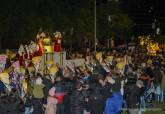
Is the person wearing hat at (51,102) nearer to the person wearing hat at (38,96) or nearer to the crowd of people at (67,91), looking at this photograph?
the crowd of people at (67,91)

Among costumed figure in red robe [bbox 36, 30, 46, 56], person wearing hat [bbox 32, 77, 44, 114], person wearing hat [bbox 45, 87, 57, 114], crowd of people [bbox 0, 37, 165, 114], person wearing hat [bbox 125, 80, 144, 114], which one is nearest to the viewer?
person wearing hat [bbox 45, 87, 57, 114]

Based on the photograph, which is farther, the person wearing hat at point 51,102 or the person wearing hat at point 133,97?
the person wearing hat at point 133,97

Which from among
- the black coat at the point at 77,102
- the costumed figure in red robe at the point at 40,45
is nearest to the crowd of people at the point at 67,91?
the black coat at the point at 77,102

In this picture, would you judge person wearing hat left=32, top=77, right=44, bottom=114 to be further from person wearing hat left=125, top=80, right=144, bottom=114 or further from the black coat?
person wearing hat left=125, top=80, right=144, bottom=114

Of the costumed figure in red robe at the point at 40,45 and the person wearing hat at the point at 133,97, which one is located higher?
the costumed figure in red robe at the point at 40,45

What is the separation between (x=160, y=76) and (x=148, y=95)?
4.18ft

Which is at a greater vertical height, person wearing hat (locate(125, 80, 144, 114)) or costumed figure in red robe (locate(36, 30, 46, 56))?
costumed figure in red robe (locate(36, 30, 46, 56))

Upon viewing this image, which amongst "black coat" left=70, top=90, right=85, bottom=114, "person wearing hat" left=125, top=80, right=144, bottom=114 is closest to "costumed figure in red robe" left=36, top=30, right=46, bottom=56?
"person wearing hat" left=125, top=80, right=144, bottom=114

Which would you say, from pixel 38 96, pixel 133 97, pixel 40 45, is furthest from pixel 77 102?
pixel 40 45

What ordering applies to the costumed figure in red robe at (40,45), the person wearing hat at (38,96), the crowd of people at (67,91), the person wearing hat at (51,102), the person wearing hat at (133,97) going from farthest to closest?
the costumed figure in red robe at (40,45) < the person wearing hat at (133,97) < the person wearing hat at (38,96) < the crowd of people at (67,91) < the person wearing hat at (51,102)

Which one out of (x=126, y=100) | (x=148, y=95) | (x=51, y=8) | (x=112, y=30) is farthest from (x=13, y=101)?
(x=112, y=30)

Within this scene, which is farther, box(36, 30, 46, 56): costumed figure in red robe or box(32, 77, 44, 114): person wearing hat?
box(36, 30, 46, 56): costumed figure in red robe

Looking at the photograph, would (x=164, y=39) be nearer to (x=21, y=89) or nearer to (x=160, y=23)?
(x=160, y=23)

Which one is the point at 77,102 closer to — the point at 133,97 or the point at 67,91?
the point at 67,91
